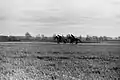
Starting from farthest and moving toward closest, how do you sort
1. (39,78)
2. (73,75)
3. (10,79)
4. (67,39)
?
1. (67,39)
2. (73,75)
3. (39,78)
4. (10,79)

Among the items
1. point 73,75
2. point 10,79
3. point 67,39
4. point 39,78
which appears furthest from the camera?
point 67,39

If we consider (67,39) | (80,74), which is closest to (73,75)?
(80,74)

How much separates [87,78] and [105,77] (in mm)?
1126

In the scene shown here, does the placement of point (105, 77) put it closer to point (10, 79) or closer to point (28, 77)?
point (28, 77)

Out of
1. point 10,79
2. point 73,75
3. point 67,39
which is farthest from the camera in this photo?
point 67,39

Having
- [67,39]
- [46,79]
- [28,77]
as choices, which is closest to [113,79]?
[46,79]

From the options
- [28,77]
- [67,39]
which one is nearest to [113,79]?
[28,77]

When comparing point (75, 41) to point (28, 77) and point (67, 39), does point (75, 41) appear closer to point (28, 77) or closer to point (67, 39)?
point (67, 39)

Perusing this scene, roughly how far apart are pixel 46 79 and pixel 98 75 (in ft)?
10.5

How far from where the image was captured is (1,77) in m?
9.52

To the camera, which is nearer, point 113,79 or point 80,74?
point 113,79

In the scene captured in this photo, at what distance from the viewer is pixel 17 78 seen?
9.52 meters

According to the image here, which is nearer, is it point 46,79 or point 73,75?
point 46,79

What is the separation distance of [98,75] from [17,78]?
473 cm
